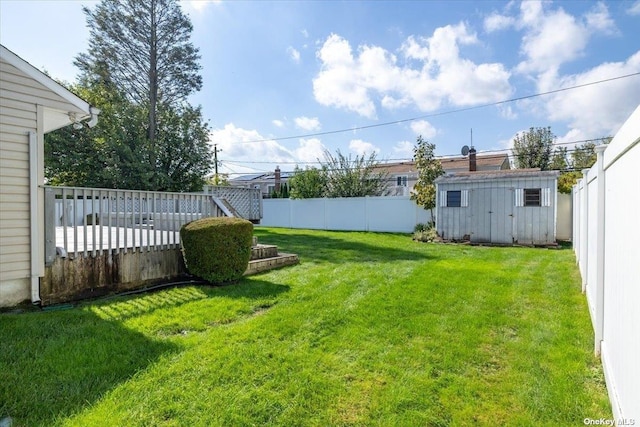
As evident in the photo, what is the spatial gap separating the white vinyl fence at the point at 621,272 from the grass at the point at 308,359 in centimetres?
40

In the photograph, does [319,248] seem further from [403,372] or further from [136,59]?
[136,59]

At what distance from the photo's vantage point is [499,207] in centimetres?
1182

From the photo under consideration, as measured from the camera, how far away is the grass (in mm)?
2336

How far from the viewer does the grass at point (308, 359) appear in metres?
2.34

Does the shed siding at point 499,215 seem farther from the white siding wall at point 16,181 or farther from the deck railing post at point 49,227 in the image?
the white siding wall at point 16,181

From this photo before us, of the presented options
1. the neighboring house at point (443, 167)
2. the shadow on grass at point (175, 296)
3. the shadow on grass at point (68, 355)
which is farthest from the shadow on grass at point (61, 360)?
the neighboring house at point (443, 167)

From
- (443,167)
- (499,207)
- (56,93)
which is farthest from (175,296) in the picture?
(443,167)

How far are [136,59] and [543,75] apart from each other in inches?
759

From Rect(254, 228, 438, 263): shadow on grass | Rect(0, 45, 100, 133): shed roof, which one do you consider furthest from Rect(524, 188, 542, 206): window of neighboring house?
Rect(0, 45, 100, 133): shed roof

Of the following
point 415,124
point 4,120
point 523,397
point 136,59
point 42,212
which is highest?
point 136,59

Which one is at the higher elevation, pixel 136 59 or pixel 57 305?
Answer: pixel 136 59

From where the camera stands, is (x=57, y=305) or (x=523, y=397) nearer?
(x=523, y=397)

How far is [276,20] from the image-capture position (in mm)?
11164

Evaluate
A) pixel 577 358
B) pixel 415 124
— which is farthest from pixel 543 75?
pixel 577 358
